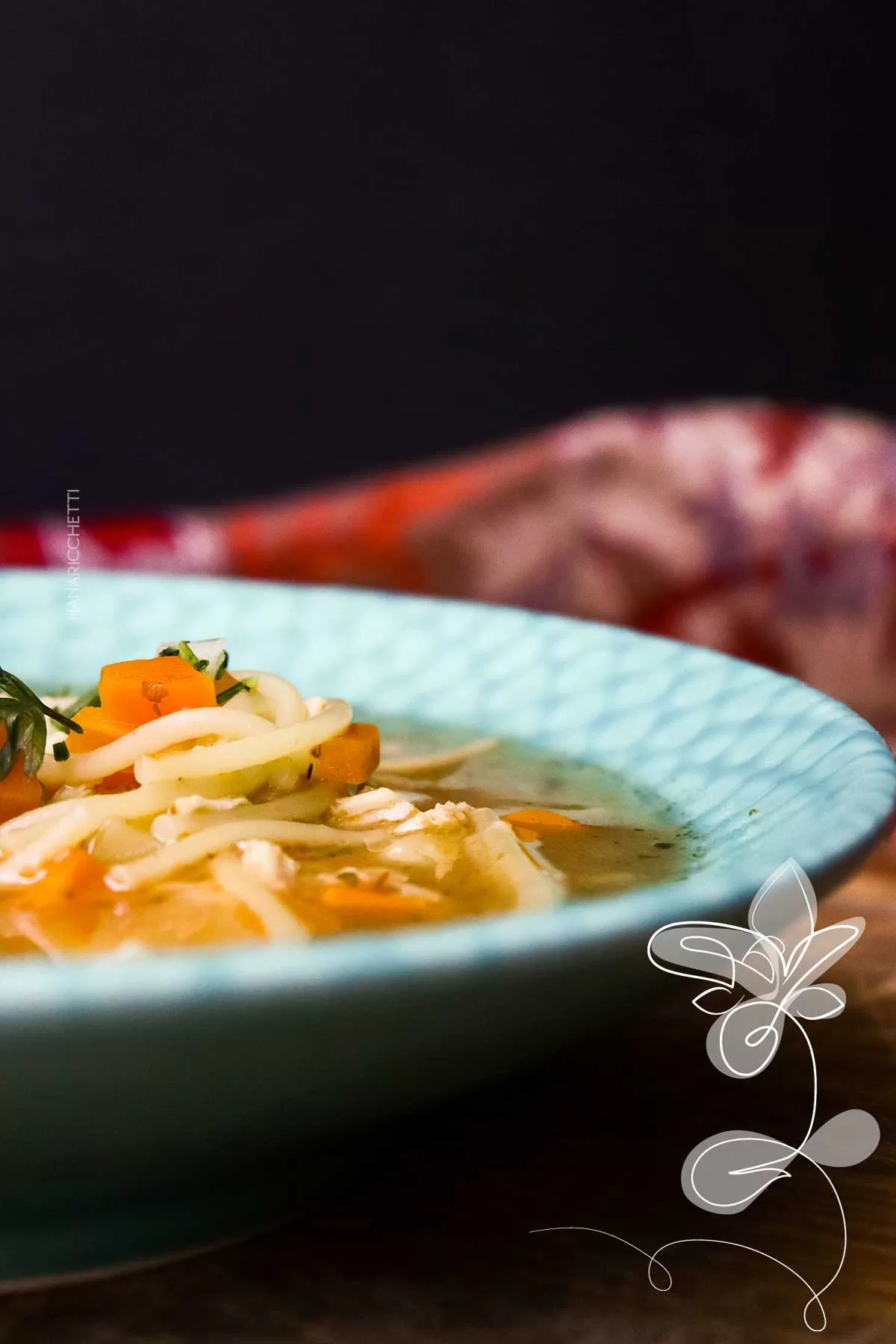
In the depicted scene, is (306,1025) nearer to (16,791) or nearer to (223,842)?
(223,842)

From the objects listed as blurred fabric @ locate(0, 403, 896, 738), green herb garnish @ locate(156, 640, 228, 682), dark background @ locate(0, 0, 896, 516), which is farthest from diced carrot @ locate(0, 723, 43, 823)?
dark background @ locate(0, 0, 896, 516)

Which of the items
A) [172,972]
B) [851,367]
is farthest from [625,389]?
[172,972]

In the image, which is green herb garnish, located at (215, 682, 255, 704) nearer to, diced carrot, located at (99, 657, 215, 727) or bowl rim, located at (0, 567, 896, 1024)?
diced carrot, located at (99, 657, 215, 727)

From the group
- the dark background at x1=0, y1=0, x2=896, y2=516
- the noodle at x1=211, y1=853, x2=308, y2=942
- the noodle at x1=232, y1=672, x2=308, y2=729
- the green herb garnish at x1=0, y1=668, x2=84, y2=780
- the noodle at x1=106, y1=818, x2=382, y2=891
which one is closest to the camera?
the noodle at x1=211, y1=853, x2=308, y2=942

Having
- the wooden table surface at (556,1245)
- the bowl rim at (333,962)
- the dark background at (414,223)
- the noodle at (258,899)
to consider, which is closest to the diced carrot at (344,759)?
the noodle at (258,899)

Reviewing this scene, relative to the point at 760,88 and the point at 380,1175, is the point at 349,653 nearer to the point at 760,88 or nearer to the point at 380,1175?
the point at 380,1175

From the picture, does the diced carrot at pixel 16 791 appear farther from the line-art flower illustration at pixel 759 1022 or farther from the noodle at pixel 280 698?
the line-art flower illustration at pixel 759 1022
